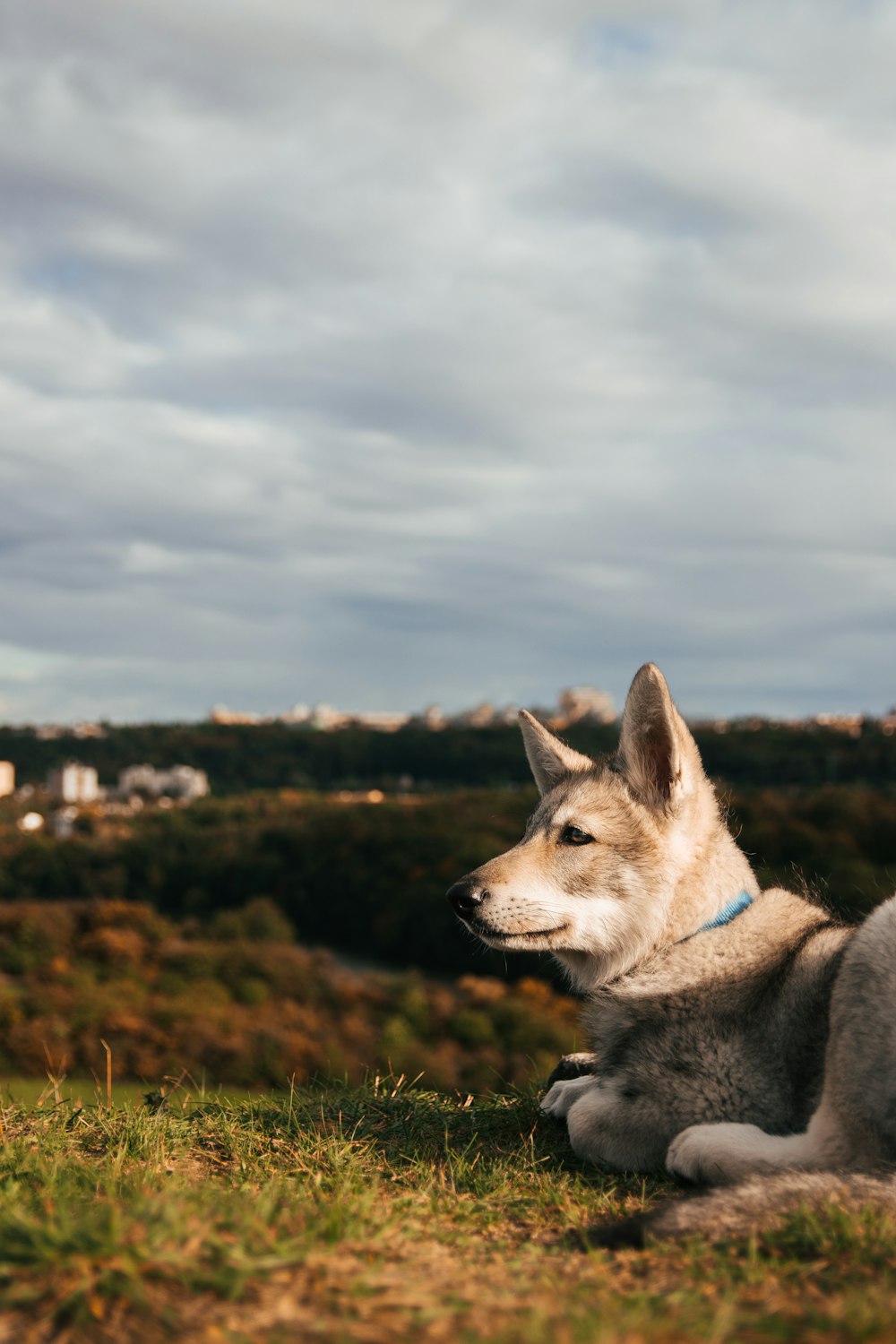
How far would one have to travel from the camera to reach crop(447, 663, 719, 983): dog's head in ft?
20.5

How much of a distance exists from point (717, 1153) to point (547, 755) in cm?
274

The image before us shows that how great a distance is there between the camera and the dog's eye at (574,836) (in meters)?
6.45

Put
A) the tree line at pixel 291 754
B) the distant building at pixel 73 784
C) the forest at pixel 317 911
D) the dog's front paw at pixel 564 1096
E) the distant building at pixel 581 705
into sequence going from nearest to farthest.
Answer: the dog's front paw at pixel 564 1096, the distant building at pixel 581 705, the forest at pixel 317 911, the tree line at pixel 291 754, the distant building at pixel 73 784

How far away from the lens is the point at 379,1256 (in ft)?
14.0

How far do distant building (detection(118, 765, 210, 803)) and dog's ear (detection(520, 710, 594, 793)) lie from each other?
4737 inches

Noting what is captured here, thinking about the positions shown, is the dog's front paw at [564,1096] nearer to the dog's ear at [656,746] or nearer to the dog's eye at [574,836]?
the dog's eye at [574,836]

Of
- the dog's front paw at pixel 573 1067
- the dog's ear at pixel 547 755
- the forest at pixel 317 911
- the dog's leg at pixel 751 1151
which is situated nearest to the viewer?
the dog's leg at pixel 751 1151

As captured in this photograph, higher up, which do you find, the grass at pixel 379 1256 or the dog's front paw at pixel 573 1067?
the grass at pixel 379 1256

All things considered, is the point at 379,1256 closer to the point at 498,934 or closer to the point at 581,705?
the point at 498,934

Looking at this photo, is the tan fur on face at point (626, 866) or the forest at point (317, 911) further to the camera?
the forest at point (317, 911)

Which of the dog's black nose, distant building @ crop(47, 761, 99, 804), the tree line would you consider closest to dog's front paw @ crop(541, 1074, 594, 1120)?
the dog's black nose

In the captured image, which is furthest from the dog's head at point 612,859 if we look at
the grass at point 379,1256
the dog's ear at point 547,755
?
the grass at point 379,1256

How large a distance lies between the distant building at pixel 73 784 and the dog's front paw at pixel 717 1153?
390 feet

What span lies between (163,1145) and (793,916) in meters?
3.71
